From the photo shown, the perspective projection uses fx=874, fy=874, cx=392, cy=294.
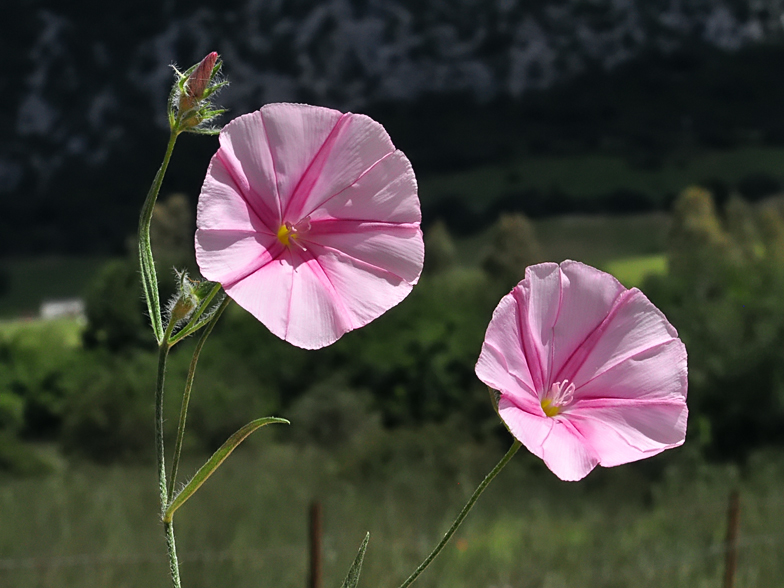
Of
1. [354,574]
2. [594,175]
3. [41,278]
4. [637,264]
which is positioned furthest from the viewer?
[41,278]

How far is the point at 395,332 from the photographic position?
21.6m

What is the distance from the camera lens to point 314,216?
91 cm

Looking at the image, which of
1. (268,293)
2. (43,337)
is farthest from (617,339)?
(43,337)

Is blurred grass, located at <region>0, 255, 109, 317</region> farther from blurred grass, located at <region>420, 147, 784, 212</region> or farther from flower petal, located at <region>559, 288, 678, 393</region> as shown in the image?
flower petal, located at <region>559, 288, 678, 393</region>

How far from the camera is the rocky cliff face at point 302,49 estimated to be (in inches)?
2741

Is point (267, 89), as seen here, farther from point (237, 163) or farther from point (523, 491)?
point (237, 163)

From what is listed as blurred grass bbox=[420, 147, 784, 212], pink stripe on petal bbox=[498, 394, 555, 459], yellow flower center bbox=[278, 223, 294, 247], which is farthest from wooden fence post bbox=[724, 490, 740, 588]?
blurred grass bbox=[420, 147, 784, 212]

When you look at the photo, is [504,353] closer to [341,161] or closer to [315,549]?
[341,161]

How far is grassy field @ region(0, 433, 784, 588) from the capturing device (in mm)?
6820

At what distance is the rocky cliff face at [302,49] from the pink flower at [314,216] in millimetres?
69274

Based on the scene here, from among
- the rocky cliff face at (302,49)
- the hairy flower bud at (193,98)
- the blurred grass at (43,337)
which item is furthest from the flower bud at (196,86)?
the rocky cliff face at (302,49)

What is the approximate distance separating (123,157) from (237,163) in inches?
2780

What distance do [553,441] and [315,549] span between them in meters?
3.50

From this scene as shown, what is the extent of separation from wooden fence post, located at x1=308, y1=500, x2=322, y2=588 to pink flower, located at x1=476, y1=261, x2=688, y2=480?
315 cm
